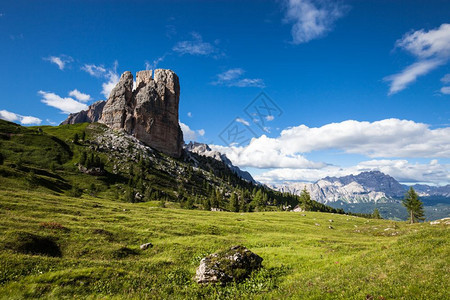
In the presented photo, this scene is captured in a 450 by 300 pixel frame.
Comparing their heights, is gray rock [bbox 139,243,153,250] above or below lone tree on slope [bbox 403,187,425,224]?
below

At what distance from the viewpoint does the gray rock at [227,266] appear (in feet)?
53.0

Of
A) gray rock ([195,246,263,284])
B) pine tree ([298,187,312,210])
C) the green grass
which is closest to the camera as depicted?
the green grass

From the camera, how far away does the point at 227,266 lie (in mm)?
16844

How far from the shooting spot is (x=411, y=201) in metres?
83.7

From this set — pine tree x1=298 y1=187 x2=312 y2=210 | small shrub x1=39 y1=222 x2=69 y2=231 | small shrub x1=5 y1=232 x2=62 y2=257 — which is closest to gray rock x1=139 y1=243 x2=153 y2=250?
small shrub x1=5 y1=232 x2=62 y2=257

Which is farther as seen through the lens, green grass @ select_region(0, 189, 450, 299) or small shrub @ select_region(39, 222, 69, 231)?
small shrub @ select_region(39, 222, 69, 231)

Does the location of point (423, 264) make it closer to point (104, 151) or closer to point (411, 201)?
point (411, 201)

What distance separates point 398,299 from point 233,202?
106389 millimetres

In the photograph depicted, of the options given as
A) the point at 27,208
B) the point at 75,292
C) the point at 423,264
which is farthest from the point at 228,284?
the point at 27,208

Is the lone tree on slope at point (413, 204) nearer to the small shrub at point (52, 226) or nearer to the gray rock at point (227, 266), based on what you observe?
the gray rock at point (227, 266)

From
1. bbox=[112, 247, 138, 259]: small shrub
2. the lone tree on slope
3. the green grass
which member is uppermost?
the lone tree on slope

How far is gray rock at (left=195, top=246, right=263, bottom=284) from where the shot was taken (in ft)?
53.0

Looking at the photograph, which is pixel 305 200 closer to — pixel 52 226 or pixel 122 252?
pixel 122 252

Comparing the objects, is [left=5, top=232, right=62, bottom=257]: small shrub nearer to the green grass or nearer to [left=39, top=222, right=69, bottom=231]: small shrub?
the green grass
